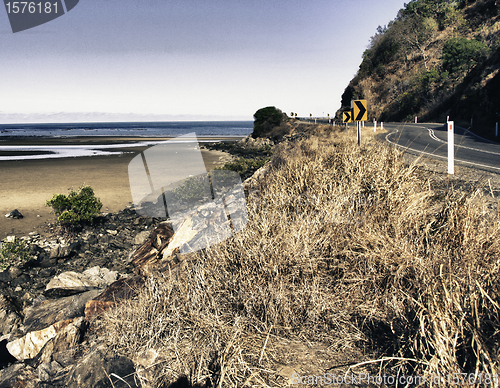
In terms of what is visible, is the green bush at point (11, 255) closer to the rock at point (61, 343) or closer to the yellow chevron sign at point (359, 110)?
the rock at point (61, 343)

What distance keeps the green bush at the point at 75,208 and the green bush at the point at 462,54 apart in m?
38.0

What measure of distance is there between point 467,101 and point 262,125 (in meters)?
18.3

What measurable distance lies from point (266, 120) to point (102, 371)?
33.0 m

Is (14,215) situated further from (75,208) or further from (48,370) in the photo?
(48,370)

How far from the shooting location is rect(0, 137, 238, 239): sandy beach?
9.50 metres

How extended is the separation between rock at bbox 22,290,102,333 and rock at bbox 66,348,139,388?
172 cm

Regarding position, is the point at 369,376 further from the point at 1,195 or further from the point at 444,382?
the point at 1,195

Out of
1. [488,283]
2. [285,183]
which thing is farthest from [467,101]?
[488,283]

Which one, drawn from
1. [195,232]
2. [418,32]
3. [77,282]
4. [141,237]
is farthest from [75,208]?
[418,32]

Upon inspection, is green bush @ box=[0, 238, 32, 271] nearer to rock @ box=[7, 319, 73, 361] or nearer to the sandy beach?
the sandy beach

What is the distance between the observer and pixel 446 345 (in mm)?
2096

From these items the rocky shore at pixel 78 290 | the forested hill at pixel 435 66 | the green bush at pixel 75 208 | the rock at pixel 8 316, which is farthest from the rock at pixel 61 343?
the forested hill at pixel 435 66

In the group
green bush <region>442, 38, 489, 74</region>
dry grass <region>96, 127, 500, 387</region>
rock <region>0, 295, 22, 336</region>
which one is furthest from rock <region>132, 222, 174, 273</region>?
green bush <region>442, 38, 489, 74</region>

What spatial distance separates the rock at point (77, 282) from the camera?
555cm
